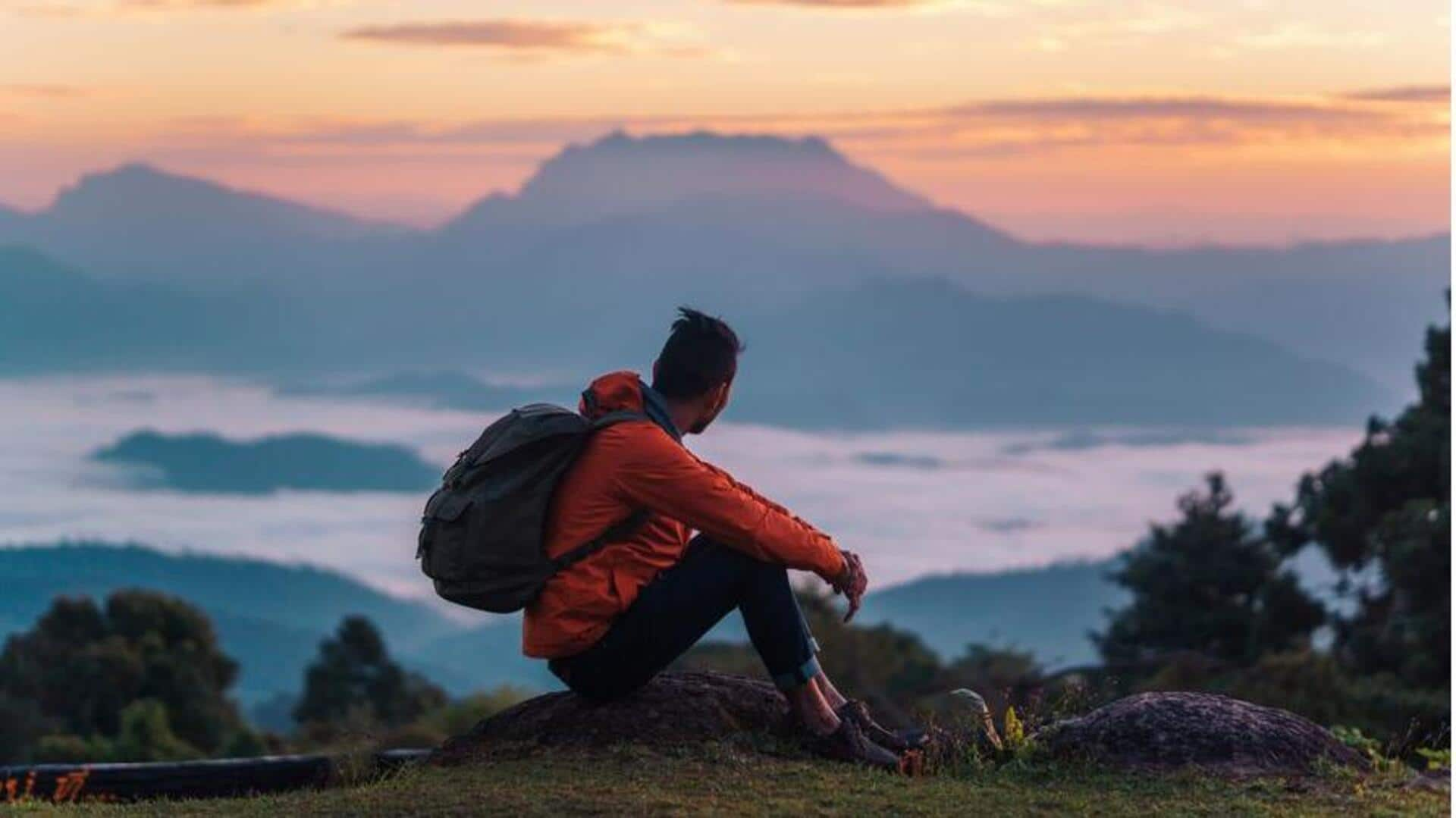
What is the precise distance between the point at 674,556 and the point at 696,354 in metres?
0.84

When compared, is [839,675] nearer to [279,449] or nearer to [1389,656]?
[1389,656]

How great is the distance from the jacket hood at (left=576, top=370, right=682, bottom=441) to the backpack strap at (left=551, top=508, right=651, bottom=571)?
1.13 feet

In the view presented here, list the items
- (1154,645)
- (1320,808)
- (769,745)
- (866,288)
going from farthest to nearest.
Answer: (866,288)
(1154,645)
(769,745)
(1320,808)

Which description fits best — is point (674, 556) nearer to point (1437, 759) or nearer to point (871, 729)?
point (871, 729)

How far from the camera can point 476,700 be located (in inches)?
1185

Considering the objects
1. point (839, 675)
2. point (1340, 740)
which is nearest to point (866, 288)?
point (839, 675)

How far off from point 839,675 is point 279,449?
348ft

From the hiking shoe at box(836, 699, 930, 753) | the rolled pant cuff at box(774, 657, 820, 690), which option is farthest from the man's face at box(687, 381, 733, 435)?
the hiking shoe at box(836, 699, 930, 753)

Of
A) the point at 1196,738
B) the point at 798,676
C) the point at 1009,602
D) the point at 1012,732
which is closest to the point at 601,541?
the point at 798,676

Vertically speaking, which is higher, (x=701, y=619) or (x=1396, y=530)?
(x=1396, y=530)

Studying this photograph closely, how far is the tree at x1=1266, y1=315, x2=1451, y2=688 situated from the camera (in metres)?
24.3

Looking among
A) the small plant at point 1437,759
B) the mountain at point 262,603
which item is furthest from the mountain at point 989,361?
the small plant at point 1437,759

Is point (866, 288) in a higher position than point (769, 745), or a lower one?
higher

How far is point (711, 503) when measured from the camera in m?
8.76
